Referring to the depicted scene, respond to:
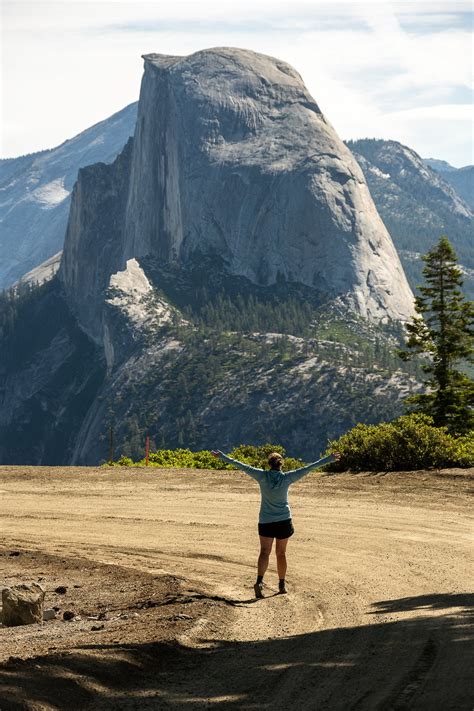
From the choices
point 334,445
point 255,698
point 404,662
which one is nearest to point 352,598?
point 404,662

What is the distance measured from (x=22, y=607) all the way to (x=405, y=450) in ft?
51.3

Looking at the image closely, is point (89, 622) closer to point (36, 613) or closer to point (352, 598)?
point (36, 613)

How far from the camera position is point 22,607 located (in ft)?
52.1

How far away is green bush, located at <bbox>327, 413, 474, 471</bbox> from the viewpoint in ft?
95.9

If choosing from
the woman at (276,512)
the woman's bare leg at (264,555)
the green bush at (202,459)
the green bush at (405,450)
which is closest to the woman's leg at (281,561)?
the woman at (276,512)

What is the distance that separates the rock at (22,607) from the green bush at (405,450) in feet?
46.2

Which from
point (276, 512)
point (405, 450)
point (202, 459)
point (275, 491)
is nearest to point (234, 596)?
point (276, 512)

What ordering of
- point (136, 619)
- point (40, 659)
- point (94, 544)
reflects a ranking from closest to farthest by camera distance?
point (40, 659)
point (136, 619)
point (94, 544)

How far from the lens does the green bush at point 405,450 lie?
2922 cm

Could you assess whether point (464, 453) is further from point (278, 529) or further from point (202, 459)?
point (278, 529)

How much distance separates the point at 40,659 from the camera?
12.3 metres

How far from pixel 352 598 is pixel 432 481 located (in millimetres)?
11252

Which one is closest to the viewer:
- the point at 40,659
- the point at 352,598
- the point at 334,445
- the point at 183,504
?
the point at 40,659

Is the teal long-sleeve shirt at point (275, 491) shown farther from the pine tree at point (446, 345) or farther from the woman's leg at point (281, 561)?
the pine tree at point (446, 345)
